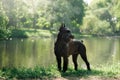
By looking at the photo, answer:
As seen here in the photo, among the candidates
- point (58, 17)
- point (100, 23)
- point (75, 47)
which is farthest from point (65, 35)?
point (100, 23)

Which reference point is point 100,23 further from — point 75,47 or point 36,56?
point 75,47

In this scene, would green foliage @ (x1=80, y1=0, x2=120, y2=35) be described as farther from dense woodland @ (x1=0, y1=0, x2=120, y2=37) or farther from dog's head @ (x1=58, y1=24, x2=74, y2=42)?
dog's head @ (x1=58, y1=24, x2=74, y2=42)

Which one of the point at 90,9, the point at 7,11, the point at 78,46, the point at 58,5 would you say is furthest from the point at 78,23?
the point at 78,46

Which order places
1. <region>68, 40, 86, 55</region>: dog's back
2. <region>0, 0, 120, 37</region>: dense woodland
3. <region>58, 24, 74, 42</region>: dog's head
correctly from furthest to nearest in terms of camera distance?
<region>0, 0, 120, 37</region>: dense woodland < <region>68, 40, 86, 55</region>: dog's back < <region>58, 24, 74, 42</region>: dog's head

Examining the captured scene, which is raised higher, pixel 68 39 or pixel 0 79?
pixel 68 39

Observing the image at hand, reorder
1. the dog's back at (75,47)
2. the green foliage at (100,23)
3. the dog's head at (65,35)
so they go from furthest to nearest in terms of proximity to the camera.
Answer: the green foliage at (100,23) < the dog's back at (75,47) < the dog's head at (65,35)

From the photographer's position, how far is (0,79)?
35.4 ft

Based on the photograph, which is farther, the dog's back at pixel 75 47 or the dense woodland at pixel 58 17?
the dense woodland at pixel 58 17

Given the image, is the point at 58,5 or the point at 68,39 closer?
the point at 68,39

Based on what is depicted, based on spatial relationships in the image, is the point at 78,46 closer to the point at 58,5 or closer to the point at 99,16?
the point at 58,5

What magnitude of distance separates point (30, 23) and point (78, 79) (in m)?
79.4

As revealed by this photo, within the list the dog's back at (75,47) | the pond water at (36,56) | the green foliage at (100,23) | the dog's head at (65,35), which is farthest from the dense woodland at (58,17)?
the dog's head at (65,35)

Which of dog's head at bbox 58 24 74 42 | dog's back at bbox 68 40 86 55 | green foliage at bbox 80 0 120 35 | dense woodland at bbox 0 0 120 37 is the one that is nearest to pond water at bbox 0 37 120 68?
dog's back at bbox 68 40 86 55

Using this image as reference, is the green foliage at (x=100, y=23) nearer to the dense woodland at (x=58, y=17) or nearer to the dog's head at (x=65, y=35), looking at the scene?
the dense woodland at (x=58, y=17)
